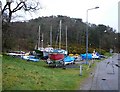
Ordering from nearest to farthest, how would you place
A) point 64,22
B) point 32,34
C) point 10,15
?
1. point 10,15
2. point 32,34
3. point 64,22

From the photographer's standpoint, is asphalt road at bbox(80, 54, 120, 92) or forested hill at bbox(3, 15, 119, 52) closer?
asphalt road at bbox(80, 54, 120, 92)

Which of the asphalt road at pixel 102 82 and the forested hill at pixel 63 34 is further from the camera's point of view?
the forested hill at pixel 63 34

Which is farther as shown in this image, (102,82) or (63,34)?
(63,34)

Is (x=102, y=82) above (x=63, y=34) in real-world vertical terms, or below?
below

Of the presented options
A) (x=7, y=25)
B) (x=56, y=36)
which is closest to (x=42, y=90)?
(x=7, y=25)

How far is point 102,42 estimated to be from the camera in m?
130

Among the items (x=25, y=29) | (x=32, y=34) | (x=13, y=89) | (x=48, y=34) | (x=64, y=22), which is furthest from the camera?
(x=64, y=22)

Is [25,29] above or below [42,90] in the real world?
above

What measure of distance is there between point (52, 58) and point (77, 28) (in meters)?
76.4

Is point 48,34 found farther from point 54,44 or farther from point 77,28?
point 77,28

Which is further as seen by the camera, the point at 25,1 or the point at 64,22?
the point at 64,22

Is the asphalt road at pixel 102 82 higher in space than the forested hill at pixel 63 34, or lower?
lower

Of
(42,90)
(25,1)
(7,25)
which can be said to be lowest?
(42,90)

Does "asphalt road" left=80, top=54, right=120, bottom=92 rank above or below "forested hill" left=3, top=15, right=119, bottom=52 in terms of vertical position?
below
